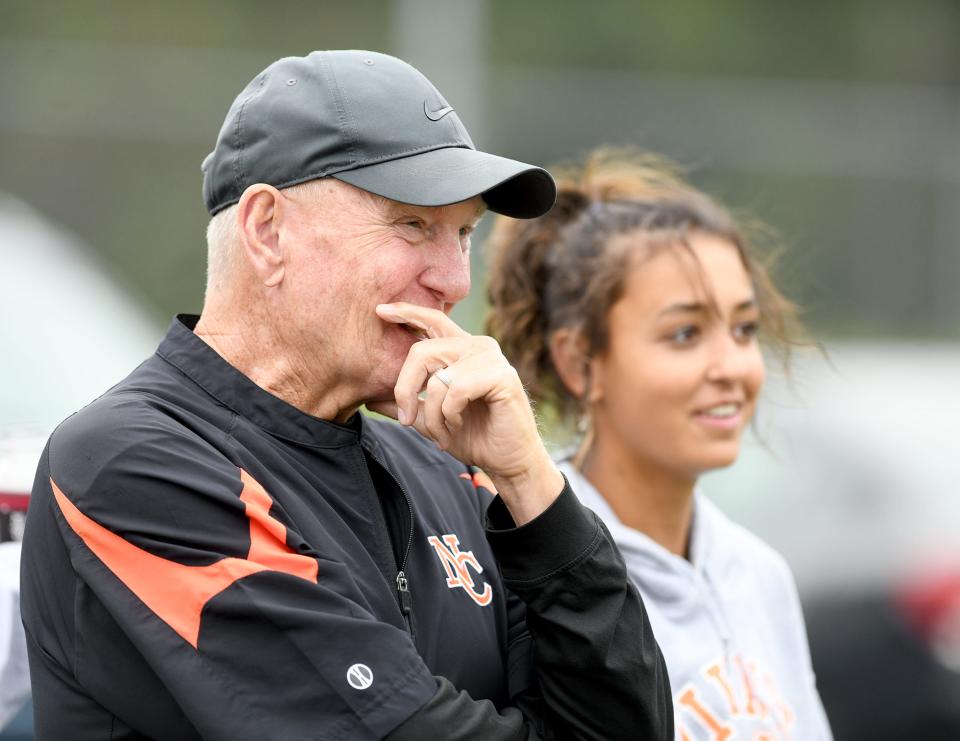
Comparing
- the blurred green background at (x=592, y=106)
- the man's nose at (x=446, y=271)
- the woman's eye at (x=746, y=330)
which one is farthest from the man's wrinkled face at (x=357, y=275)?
the blurred green background at (x=592, y=106)

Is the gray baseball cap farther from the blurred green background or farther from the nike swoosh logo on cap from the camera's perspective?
the blurred green background

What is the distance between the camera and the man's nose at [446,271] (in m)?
2.19

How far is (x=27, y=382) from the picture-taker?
15.9 ft

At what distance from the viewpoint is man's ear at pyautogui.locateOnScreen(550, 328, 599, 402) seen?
316cm

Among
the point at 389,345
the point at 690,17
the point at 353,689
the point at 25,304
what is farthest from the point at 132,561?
the point at 690,17

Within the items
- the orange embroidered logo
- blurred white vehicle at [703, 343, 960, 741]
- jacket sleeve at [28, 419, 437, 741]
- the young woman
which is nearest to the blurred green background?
blurred white vehicle at [703, 343, 960, 741]

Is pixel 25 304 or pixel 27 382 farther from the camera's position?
pixel 25 304

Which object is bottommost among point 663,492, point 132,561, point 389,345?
point 663,492

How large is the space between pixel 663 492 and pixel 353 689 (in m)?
1.38

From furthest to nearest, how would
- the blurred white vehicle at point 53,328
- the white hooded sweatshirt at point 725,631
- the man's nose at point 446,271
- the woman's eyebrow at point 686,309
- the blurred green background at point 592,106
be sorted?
1. the blurred green background at point 592,106
2. the blurred white vehicle at point 53,328
3. the woman's eyebrow at point 686,309
4. the white hooded sweatshirt at point 725,631
5. the man's nose at point 446,271

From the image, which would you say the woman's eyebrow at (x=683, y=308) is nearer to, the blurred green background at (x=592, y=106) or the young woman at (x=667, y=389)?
the young woman at (x=667, y=389)

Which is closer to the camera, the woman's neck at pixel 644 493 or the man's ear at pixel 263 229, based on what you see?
the man's ear at pixel 263 229

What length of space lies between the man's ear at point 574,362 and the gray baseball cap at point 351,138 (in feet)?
3.31

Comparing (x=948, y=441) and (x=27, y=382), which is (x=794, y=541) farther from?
(x=27, y=382)
